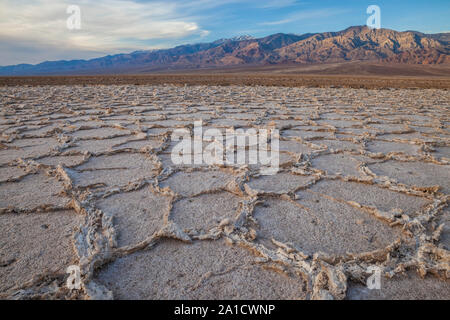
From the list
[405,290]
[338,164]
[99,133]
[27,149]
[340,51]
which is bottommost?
[405,290]

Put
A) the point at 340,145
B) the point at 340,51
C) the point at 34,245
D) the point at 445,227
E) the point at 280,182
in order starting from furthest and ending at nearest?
the point at 340,51, the point at 340,145, the point at 280,182, the point at 445,227, the point at 34,245

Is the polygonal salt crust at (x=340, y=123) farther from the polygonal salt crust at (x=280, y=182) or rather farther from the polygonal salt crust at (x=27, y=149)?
the polygonal salt crust at (x=27, y=149)

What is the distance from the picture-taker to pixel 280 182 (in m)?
2.13

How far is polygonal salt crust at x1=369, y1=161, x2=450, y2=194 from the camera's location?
2123mm

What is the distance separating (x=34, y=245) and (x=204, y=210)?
90cm

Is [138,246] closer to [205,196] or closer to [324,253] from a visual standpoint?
[205,196]

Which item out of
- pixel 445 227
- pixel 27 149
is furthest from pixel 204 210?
pixel 27 149

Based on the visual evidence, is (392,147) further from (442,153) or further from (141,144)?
(141,144)

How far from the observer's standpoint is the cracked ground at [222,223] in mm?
1127

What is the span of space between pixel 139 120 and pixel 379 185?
364 cm

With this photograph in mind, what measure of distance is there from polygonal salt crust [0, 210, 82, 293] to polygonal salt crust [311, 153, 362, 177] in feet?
6.27

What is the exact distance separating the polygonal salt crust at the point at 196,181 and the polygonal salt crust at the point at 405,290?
114cm

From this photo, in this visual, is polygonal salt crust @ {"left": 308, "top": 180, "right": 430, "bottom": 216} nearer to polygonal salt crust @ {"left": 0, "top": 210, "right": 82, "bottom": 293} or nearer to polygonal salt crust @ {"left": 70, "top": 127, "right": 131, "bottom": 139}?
polygonal salt crust @ {"left": 0, "top": 210, "right": 82, "bottom": 293}

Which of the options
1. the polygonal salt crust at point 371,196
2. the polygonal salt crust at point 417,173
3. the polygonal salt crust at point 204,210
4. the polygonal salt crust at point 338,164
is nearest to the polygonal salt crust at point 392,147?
the polygonal salt crust at point 417,173
